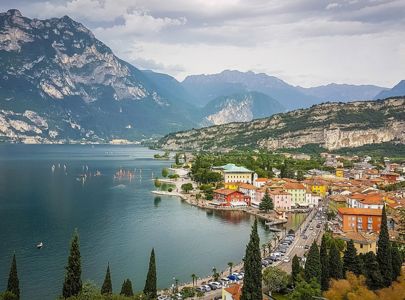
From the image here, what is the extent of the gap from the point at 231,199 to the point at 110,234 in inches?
1144

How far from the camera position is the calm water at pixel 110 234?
43938mm

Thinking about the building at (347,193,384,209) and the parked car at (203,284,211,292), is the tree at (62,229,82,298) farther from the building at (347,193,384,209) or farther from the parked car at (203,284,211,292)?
the building at (347,193,384,209)

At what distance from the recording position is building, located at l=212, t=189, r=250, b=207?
8219 centimetres

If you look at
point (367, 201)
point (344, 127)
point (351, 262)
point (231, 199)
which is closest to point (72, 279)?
point (351, 262)

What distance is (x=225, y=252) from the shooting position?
169ft

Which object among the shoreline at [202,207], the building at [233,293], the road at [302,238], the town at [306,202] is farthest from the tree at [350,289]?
the shoreline at [202,207]

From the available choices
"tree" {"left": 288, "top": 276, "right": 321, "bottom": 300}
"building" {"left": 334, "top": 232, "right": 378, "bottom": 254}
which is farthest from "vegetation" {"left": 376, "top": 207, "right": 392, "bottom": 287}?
"building" {"left": 334, "top": 232, "right": 378, "bottom": 254}

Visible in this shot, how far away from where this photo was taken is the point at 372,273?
111 ft

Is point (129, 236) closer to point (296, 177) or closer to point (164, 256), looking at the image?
point (164, 256)

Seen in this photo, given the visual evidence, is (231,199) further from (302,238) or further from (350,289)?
(350,289)

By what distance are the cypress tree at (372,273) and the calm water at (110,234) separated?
49.1ft

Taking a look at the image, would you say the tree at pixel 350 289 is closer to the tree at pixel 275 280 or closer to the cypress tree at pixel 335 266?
the cypress tree at pixel 335 266

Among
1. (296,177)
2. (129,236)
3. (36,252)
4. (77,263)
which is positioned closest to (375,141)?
(296,177)

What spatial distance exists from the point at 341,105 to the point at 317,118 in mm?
12370
